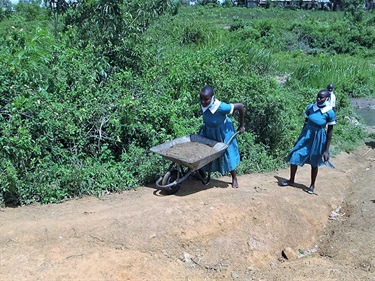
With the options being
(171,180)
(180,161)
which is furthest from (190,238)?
(171,180)

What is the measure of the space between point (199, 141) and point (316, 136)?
1.51 meters

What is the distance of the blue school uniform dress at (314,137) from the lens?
5.58 meters

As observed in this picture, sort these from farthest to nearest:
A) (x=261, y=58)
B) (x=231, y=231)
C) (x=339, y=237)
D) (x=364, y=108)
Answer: (x=364, y=108)
(x=261, y=58)
(x=339, y=237)
(x=231, y=231)

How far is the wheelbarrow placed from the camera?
5.00 meters

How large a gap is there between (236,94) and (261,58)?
3611 millimetres

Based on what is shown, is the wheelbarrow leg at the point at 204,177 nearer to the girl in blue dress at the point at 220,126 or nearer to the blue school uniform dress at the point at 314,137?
the girl in blue dress at the point at 220,126

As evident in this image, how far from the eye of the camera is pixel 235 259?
446 centimetres

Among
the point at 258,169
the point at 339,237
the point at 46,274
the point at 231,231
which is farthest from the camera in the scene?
the point at 258,169

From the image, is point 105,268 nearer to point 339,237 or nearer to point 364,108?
point 339,237

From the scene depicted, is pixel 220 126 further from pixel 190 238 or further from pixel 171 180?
pixel 190 238

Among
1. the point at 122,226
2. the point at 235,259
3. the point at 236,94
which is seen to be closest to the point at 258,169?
the point at 236,94

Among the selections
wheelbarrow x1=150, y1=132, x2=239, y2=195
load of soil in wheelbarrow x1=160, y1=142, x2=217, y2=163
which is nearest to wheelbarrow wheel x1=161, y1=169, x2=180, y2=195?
wheelbarrow x1=150, y1=132, x2=239, y2=195

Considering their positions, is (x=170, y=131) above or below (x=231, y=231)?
above

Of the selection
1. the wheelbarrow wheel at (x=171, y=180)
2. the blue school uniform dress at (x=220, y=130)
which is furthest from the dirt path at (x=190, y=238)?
the blue school uniform dress at (x=220, y=130)
